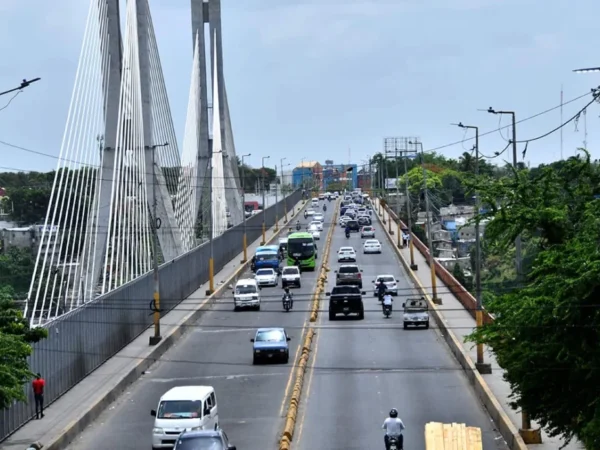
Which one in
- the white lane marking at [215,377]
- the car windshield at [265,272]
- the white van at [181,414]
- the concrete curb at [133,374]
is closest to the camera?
the white van at [181,414]

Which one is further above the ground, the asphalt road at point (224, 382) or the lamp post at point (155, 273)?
the lamp post at point (155, 273)

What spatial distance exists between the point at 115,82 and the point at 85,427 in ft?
64.7

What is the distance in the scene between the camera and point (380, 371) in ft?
132

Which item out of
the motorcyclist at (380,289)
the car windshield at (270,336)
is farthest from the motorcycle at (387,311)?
the car windshield at (270,336)

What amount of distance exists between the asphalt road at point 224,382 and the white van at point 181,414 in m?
0.98

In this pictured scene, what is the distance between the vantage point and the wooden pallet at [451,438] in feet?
80.8

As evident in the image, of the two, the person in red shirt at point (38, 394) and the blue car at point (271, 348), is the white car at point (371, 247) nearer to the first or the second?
the blue car at point (271, 348)

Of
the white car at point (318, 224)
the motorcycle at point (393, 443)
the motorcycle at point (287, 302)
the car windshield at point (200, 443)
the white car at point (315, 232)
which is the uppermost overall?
the white car at point (318, 224)

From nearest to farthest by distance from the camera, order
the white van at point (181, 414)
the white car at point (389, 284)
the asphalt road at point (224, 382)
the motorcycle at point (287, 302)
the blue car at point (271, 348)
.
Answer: the white van at point (181, 414) → the asphalt road at point (224, 382) → the blue car at point (271, 348) → the motorcycle at point (287, 302) → the white car at point (389, 284)

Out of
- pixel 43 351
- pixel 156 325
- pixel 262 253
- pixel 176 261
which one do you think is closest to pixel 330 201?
pixel 262 253

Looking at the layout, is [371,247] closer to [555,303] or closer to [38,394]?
[38,394]

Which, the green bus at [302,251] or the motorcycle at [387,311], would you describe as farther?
the green bus at [302,251]

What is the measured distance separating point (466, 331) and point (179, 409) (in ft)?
72.4

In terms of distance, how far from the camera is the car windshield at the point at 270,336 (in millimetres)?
42531
